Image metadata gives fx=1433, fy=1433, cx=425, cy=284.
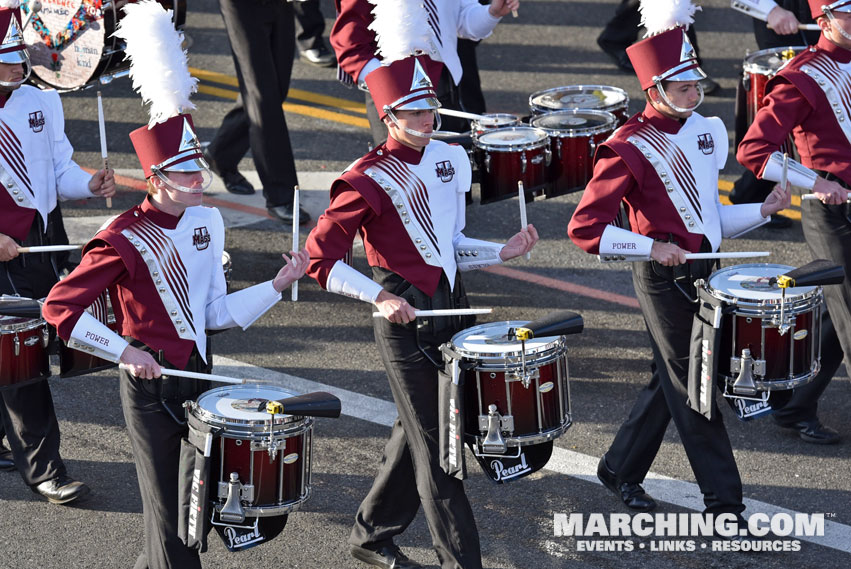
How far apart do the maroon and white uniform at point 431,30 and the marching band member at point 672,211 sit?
6.65 feet

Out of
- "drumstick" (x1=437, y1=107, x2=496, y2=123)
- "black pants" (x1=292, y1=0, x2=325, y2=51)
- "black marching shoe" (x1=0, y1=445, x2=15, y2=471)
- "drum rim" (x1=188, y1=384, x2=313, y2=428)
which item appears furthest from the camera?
"black pants" (x1=292, y1=0, x2=325, y2=51)

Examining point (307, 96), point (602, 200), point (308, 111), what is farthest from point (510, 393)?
point (307, 96)

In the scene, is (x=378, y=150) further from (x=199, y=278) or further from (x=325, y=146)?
(x=325, y=146)

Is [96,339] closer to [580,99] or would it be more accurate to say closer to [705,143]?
[705,143]

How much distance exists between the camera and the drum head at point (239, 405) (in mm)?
5398

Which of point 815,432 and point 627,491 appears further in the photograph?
point 815,432

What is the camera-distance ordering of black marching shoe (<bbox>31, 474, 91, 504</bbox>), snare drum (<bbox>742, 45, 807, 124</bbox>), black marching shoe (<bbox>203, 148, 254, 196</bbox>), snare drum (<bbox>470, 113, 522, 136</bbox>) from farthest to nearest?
black marching shoe (<bbox>203, 148, 254, 196</bbox>), snare drum (<bbox>742, 45, 807, 124</bbox>), snare drum (<bbox>470, 113, 522, 136</bbox>), black marching shoe (<bbox>31, 474, 91, 504</bbox>)

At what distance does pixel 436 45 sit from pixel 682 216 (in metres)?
2.74

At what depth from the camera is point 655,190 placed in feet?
20.9

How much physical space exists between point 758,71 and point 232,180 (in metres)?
3.93

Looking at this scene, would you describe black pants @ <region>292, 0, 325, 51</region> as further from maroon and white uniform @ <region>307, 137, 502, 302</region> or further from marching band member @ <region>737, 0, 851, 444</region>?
maroon and white uniform @ <region>307, 137, 502, 302</region>

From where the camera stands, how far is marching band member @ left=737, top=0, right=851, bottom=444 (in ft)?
23.0

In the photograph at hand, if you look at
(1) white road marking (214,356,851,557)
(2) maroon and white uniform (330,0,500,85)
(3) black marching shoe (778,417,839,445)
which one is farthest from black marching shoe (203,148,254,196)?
(3) black marching shoe (778,417,839,445)

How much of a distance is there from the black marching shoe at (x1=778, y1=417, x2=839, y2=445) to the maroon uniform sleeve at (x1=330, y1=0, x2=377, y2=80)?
3.23 meters
